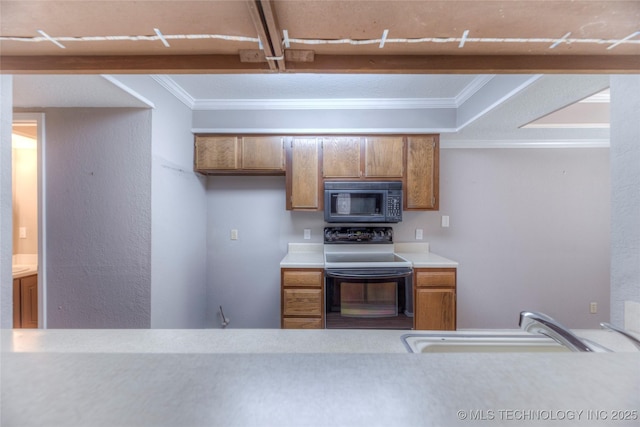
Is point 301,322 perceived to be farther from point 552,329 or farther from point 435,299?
point 552,329

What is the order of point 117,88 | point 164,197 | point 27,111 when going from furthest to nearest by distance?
point 164,197, point 27,111, point 117,88

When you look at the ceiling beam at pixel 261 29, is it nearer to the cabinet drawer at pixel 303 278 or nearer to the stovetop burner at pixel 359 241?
the cabinet drawer at pixel 303 278

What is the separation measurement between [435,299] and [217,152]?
7.91 feet

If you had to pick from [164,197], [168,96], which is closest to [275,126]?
[168,96]

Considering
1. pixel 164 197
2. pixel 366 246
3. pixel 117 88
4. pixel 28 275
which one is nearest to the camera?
pixel 117 88

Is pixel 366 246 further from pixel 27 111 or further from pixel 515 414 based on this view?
pixel 27 111

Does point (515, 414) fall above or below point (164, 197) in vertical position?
below

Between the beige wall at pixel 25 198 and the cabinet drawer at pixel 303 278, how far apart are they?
271cm

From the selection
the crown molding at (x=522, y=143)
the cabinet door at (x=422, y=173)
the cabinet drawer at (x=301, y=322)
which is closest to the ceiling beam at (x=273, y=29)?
the cabinet drawer at (x=301, y=322)

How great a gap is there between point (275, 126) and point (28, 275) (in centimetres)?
271

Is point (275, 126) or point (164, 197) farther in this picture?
point (275, 126)

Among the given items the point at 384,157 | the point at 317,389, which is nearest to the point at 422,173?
the point at 384,157

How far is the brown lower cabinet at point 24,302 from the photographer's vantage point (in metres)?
2.36

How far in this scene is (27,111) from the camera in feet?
5.85
